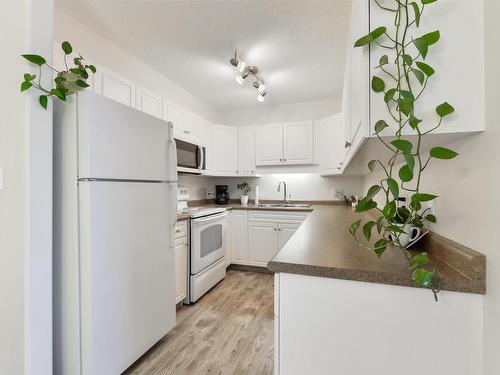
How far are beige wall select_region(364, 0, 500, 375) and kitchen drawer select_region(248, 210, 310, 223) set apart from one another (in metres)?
2.30

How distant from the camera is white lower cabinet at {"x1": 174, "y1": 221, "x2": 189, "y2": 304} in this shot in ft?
7.40

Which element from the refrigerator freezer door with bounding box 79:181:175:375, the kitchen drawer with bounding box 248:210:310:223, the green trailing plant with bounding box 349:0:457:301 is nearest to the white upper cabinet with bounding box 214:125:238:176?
the kitchen drawer with bounding box 248:210:310:223

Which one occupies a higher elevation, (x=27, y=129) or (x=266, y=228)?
(x=27, y=129)

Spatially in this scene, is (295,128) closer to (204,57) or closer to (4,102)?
(204,57)

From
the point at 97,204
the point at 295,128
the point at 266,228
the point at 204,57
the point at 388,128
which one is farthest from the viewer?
the point at 295,128

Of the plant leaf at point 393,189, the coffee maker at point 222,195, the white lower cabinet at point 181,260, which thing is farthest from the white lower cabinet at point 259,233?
the plant leaf at point 393,189

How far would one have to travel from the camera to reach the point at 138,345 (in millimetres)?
1579

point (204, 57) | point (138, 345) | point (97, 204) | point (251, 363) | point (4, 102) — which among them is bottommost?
point (251, 363)

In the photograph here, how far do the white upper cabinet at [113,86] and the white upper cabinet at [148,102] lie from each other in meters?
0.07

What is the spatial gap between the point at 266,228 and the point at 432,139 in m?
2.55

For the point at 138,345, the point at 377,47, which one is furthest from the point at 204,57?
the point at 138,345

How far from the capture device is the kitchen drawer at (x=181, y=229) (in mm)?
2251

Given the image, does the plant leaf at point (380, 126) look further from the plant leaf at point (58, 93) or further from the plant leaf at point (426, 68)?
the plant leaf at point (58, 93)

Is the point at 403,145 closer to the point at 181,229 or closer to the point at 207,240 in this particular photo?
the point at 181,229
